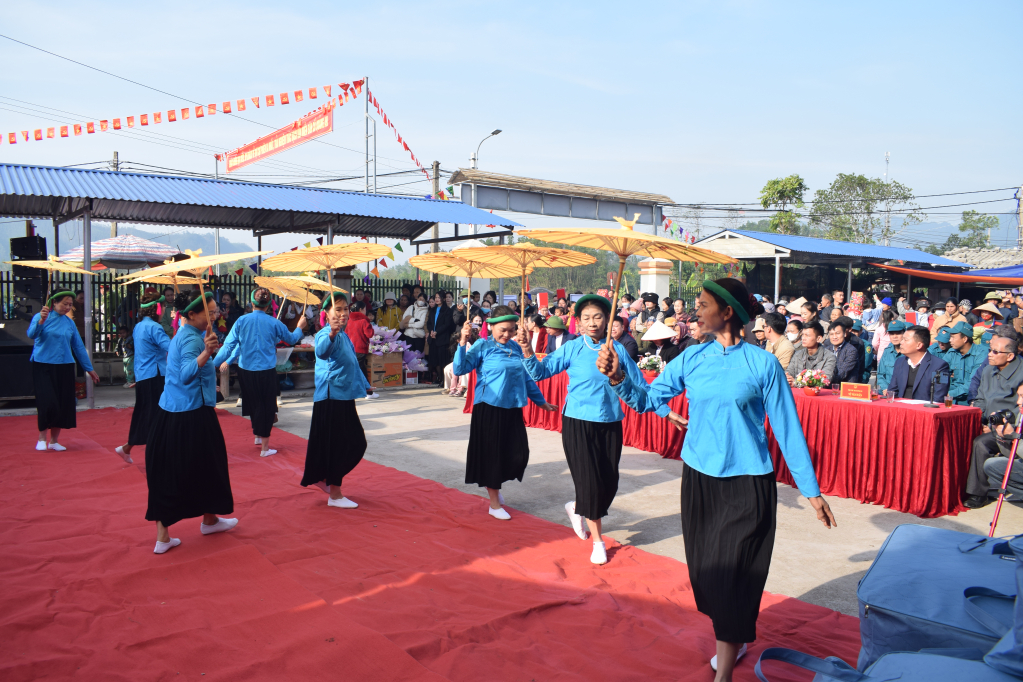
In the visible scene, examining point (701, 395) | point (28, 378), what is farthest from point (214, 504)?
point (28, 378)

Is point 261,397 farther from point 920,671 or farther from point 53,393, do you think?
point 920,671

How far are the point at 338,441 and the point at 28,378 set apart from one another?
7.11 m

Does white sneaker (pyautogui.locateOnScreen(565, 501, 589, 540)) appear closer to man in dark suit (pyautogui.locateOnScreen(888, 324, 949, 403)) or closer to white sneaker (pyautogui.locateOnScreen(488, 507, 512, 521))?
white sneaker (pyautogui.locateOnScreen(488, 507, 512, 521))

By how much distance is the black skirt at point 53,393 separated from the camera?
746cm

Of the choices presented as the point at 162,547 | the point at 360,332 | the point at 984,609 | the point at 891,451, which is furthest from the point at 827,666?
the point at 360,332

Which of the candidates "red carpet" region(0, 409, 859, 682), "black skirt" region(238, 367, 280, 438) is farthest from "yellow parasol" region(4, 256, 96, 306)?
"red carpet" region(0, 409, 859, 682)

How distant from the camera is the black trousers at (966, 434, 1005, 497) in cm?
555

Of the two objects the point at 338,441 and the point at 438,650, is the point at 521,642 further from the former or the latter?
the point at 338,441

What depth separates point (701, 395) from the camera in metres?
3.22

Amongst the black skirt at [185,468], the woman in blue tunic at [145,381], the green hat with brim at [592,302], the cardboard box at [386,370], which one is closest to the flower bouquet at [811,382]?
the green hat with brim at [592,302]

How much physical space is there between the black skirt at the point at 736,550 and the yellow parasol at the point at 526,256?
8.76 ft

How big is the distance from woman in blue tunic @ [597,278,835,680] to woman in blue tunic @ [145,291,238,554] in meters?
3.35

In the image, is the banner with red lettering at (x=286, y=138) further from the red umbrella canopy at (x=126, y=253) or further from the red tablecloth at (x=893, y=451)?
the red tablecloth at (x=893, y=451)

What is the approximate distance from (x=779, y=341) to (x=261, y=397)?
6044 mm
